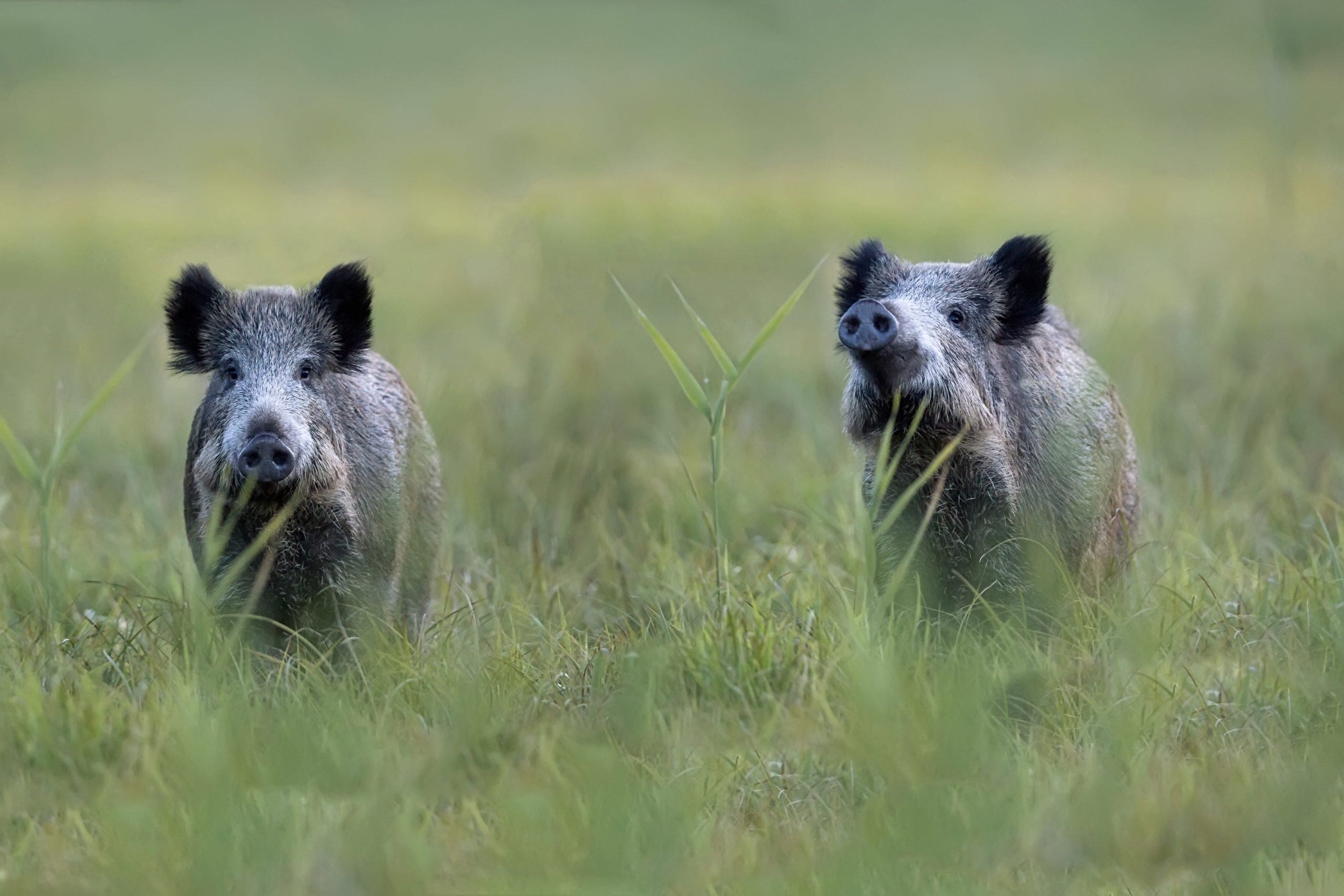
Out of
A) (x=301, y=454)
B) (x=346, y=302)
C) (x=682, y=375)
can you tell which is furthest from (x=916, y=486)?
(x=346, y=302)

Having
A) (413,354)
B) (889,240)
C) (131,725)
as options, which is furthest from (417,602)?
(889,240)

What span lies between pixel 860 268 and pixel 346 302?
2.09 m

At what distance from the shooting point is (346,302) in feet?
19.0

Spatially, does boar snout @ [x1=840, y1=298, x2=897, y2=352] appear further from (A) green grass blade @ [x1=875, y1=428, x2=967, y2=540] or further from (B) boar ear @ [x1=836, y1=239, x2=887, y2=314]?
(B) boar ear @ [x1=836, y1=239, x2=887, y2=314]

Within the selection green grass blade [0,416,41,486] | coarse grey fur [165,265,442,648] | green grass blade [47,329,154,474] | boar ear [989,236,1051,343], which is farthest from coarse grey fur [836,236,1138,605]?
green grass blade [0,416,41,486]

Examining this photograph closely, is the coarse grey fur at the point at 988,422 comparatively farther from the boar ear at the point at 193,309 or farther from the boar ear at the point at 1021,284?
the boar ear at the point at 193,309

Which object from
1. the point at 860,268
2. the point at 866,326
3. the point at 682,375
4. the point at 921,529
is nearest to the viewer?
the point at 921,529

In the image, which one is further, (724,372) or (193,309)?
(193,309)

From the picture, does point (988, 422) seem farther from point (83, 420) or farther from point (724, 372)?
point (83, 420)

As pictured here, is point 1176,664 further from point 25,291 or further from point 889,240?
point 25,291

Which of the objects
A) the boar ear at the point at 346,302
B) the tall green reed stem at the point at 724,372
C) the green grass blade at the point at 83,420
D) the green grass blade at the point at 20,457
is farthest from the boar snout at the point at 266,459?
the tall green reed stem at the point at 724,372

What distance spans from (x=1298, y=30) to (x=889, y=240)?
12.7ft

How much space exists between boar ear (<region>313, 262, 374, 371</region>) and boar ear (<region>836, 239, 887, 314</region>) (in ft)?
6.32

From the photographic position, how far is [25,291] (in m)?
12.6
